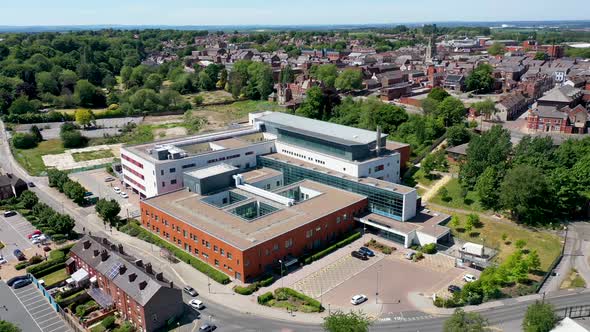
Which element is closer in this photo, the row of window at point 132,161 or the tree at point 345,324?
the tree at point 345,324

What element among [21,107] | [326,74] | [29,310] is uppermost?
[326,74]

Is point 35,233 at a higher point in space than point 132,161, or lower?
lower

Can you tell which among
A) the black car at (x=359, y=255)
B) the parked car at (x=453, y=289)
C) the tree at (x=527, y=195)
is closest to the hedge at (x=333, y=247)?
the black car at (x=359, y=255)

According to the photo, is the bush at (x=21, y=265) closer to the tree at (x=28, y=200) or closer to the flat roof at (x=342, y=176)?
the tree at (x=28, y=200)

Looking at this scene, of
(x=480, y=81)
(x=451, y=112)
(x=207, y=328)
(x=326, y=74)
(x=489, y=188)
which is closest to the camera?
(x=207, y=328)

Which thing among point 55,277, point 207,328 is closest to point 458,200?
point 207,328

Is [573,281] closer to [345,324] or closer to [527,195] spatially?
[527,195]

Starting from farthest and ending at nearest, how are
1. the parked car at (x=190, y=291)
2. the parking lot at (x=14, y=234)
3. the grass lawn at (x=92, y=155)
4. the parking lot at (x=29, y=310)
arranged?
the grass lawn at (x=92, y=155), the parking lot at (x=14, y=234), the parked car at (x=190, y=291), the parking lot at (x=29, y=310)
